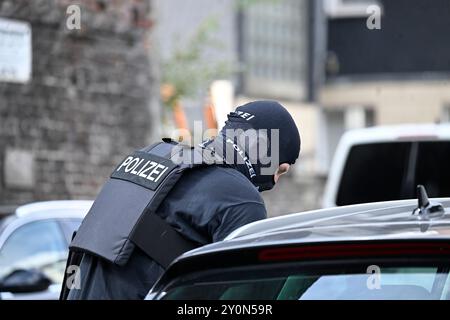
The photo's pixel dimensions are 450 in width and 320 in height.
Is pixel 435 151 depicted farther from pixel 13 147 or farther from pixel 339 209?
pixel 339 209

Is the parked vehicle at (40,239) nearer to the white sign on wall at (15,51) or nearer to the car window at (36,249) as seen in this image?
the car window at (36,249)

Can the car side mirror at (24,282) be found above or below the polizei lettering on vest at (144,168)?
below

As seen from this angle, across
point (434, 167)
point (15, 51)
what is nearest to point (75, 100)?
point (15, 51)

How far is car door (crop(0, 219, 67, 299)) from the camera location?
8117 mm

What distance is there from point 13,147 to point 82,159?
1031mm

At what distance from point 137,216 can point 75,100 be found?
9811 millimetres

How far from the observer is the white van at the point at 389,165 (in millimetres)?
9961

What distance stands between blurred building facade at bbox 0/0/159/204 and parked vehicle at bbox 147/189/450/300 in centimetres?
964

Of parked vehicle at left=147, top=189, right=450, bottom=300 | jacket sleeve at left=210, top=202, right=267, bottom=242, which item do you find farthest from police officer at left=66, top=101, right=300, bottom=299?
parked vehicle at left=147, top=189, right=450, bottom=300

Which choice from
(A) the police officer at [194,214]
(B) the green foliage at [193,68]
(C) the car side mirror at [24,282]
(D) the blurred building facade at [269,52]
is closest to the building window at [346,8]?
(D) the blurred building facade at [269,52]

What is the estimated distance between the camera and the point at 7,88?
1308 cm

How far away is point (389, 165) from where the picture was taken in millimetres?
10164

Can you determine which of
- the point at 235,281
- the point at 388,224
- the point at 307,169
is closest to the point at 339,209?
the point at 388,224

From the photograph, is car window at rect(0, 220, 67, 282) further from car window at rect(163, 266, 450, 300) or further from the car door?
car window at rect(163, 266, 450, 300)
